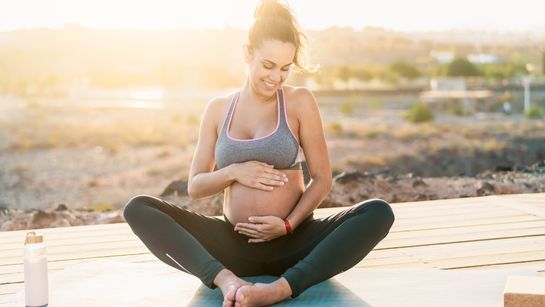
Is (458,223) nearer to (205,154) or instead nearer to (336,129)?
(205,154)

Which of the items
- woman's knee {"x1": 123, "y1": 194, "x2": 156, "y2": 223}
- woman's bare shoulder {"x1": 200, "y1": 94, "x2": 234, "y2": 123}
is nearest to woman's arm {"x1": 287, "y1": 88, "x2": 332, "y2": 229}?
woman's bare shoulder {"x1": 200, "y1": 94, "x2": 234, "y2": 123}

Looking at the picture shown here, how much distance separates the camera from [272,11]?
2420 millimetres

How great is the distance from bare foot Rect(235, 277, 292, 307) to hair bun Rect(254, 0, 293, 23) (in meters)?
0.87

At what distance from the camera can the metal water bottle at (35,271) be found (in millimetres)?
2059

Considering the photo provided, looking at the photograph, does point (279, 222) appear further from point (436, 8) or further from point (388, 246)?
point (436, 8)

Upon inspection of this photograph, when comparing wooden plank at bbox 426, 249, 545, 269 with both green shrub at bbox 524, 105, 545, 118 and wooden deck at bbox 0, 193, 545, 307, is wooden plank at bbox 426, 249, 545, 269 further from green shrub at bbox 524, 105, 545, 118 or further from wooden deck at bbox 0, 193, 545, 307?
green shrub at bbox 524, 105, 545, 118

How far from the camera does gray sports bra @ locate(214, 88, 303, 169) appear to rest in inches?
93.3

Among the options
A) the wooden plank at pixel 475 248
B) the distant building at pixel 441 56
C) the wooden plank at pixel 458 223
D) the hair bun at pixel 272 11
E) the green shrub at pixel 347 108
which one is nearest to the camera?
the hair bun at pixel 272 11

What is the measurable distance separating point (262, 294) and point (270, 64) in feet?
2.41

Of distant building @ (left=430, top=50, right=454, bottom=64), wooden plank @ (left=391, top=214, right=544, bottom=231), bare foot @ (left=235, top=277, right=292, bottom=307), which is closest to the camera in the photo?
bare foot @ (left=235, top=277, right=292, bottom=307)

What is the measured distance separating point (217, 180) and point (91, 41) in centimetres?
2119

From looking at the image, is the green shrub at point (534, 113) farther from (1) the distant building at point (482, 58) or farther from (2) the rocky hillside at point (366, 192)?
(2) the rocky hillside at point (366, 192)

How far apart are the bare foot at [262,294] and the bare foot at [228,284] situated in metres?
0.02

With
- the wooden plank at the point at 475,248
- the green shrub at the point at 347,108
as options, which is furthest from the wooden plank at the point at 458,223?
the green shrub at the point at 347,108
